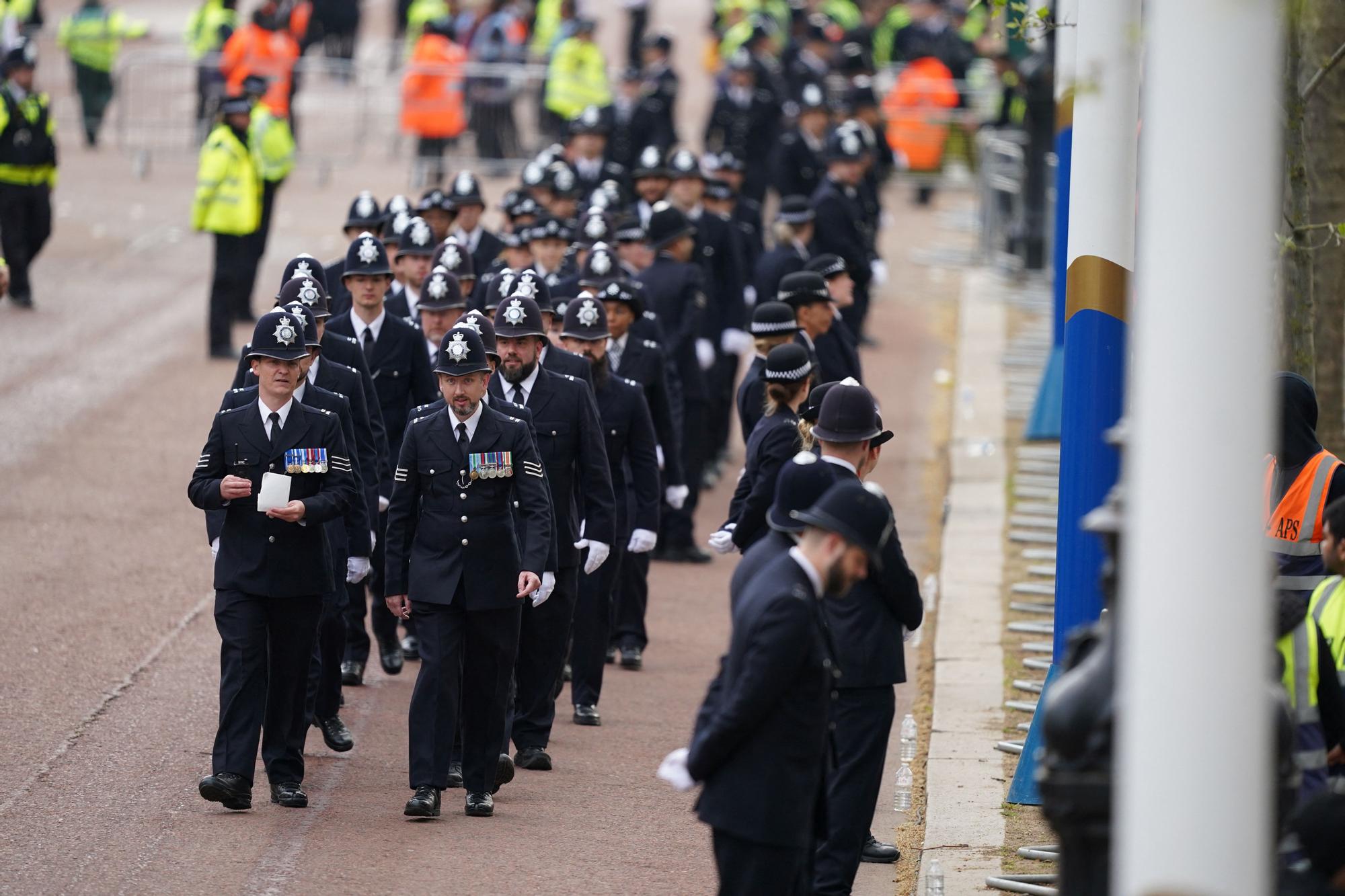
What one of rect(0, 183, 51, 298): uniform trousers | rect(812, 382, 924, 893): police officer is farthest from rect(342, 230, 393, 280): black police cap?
rect(0, 183, 51, 298): uniform trousers

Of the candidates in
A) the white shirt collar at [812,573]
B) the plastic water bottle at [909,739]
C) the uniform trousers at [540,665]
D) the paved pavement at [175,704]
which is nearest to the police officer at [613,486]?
the paved pavement at [175,704]

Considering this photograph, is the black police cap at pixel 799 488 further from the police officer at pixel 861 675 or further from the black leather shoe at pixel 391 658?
the black leather shoe at pixel 391 658

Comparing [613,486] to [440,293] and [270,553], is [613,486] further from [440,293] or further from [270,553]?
[270,553]

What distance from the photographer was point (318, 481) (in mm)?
8945

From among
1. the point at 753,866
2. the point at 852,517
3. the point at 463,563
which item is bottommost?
the point at 753,866

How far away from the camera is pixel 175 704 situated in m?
10.2

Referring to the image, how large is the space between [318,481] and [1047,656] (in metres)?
4.79

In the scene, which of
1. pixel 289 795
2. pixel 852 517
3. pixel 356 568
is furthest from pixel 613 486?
pixel 852 517

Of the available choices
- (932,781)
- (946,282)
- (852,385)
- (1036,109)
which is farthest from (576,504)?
(946,282)

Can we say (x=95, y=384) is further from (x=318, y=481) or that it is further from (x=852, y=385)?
(x=852, y=385)

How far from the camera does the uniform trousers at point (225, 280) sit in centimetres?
1806

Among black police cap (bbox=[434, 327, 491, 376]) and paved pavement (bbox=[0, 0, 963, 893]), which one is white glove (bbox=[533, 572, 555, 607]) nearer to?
paved pavement (bbox=[0, 0, 963, 893])

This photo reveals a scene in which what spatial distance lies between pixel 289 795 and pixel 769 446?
8.51ft

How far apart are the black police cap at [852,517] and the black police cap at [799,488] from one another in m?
0.59
